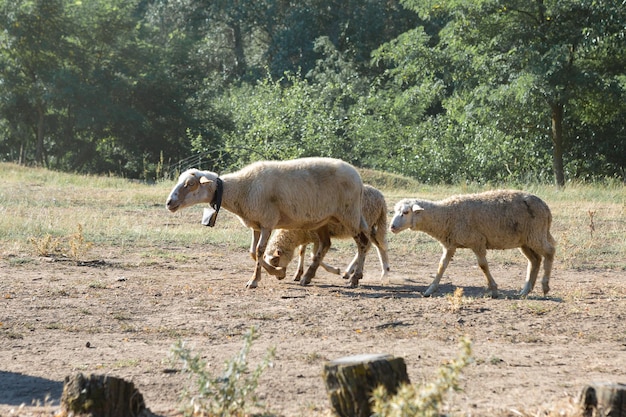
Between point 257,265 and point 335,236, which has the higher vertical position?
point 335,236

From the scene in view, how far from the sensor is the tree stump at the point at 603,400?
5.82 m

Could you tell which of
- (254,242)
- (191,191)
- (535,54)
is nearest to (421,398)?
(191,191)

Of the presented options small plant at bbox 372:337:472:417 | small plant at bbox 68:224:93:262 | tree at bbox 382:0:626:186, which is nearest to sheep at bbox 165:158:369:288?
small plant at bbox 68:224:93:262

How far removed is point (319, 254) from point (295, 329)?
3.58 meters

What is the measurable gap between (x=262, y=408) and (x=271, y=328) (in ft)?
10.7

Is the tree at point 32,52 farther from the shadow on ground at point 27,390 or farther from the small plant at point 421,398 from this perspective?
the small plant at point 421,398

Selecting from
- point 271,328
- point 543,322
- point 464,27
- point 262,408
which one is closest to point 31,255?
point 271,328

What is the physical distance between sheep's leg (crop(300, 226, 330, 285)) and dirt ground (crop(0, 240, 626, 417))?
0.92 feet

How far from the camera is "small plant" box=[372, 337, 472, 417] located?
5.16m

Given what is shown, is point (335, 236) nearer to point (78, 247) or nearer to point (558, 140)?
point (78, 247)

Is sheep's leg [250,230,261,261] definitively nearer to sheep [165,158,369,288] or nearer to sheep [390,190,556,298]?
sheep [165,158,369,288]

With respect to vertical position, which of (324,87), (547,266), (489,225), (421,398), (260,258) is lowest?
(260,258)

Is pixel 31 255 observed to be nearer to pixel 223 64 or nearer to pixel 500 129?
pixel 500 129

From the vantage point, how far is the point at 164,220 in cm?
1898
